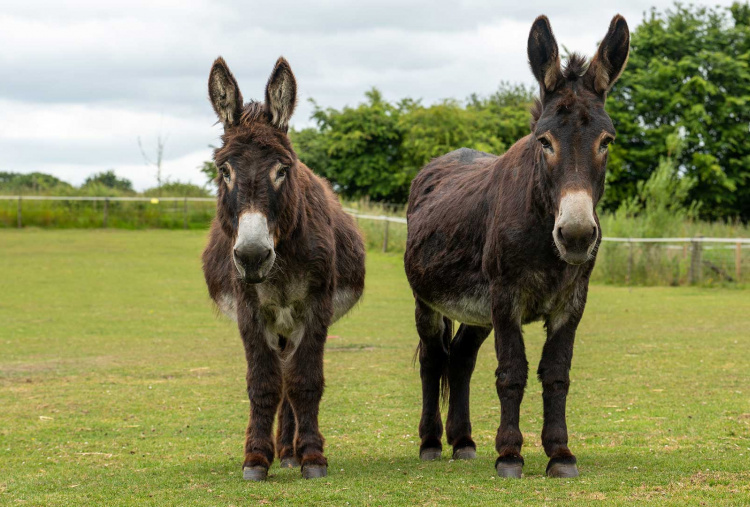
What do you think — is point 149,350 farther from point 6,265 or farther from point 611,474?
point 6,265

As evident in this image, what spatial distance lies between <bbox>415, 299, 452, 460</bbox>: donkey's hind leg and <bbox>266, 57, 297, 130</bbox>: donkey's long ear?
88.6 inches

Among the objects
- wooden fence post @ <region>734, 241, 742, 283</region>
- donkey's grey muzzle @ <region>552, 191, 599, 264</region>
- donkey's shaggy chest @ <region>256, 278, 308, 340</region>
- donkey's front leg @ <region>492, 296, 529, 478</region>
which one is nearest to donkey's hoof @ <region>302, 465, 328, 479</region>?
donkey's shaggy chest @ <region>256, 278, 308, 340</region>

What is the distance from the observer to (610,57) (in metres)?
5.70

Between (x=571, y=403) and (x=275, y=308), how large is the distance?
397cm

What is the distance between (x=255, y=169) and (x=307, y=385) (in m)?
1.55

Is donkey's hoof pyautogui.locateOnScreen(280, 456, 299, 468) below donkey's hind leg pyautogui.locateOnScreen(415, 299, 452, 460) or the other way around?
below

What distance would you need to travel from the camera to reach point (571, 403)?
29.3 feet

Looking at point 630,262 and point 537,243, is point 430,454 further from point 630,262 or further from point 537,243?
point 630,262

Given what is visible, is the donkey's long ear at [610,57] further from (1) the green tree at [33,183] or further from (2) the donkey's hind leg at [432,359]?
(1) the green tree at [33,183]

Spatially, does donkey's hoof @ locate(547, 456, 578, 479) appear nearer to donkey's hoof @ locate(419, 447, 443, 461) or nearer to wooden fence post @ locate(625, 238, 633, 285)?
donkey's hoof @ locate(419, 447, 443, 461)

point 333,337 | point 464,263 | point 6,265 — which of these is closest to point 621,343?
point 333,337

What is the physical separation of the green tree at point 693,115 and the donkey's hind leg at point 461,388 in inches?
1397

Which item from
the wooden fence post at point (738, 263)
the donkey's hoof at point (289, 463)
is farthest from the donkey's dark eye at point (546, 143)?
the wooden fence post at point (738, 263)

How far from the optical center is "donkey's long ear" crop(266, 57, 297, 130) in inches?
234
